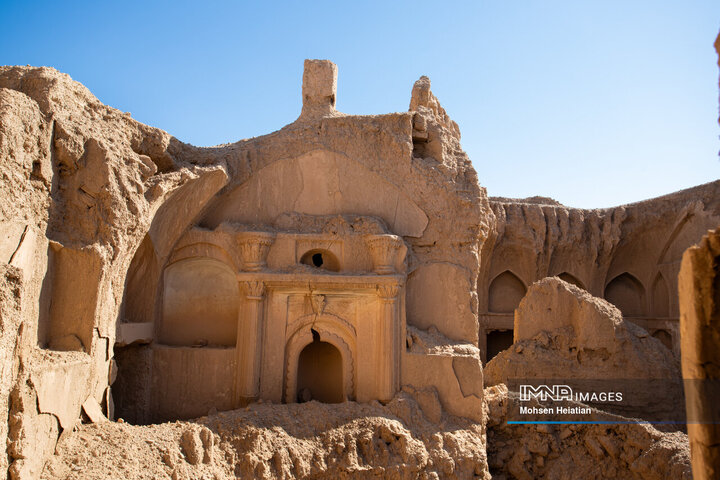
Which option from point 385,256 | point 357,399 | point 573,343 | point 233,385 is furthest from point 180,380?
point 573,343

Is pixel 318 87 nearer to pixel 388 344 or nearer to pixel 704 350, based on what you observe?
pixel 388 344

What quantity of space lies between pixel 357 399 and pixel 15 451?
5.00 m

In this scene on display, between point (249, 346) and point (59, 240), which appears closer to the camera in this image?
point (59, 240)

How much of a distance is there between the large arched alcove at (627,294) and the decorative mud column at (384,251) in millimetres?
13098

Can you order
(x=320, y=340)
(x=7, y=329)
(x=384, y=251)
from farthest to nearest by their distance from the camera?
(x=320, y=340) < (x=384, y=251) < (x=7, y=329)

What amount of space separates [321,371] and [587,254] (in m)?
12.2

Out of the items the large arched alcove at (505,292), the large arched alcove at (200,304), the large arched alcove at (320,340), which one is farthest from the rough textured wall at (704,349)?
the large arched alcove at (505,292)

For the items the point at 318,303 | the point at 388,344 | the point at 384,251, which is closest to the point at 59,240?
the point at 318,303

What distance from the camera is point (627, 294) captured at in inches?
776

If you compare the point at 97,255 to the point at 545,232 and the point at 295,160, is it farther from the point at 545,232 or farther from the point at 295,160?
the point at 545,232

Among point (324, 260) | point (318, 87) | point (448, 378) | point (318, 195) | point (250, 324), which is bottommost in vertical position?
point (448, 378)

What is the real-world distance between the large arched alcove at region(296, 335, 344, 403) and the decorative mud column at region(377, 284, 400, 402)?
1.17m

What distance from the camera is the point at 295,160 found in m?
10.2

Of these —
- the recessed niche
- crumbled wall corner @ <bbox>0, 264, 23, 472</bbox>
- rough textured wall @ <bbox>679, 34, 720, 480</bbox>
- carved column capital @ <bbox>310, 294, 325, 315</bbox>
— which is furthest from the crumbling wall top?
rough textured wall @ <bbox>679, 34, 720, 480</bbox>
